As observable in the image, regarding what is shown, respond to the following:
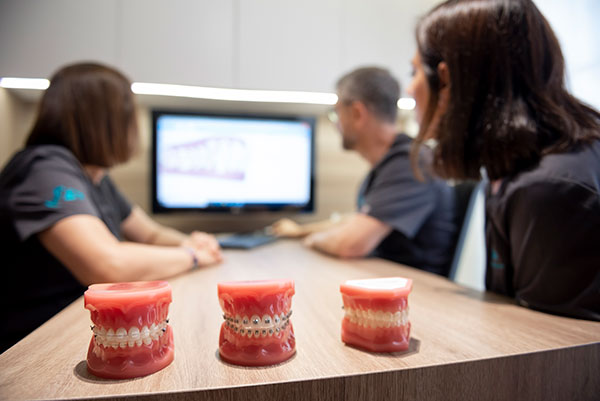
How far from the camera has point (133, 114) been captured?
4.00 feet

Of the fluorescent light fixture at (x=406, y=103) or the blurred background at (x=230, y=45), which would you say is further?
the fluorescent light fixture at (x=406, y=103)

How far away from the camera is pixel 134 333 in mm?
437

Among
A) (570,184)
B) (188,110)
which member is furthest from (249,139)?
(570,184)

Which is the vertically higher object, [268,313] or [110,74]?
[110,74]

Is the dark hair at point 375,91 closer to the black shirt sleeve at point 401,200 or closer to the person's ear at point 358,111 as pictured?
the person's ear at point 358,111

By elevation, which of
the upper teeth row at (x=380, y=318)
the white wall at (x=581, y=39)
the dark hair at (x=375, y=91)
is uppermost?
the white wall at (x=581, y=39)

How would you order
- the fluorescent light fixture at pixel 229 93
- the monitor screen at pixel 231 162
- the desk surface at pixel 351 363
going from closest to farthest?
the desk surface at pixel 351 363 → the fluorescent light fixture at pixel 229 93 → the monitor screen at pixel 231 162

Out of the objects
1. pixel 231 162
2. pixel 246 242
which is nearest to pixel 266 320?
pixel 246 242

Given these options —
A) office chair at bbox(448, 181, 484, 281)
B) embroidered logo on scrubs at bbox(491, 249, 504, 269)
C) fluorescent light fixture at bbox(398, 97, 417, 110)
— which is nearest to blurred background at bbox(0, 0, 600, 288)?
fluorescent light fixture at bbox(398, 97, 417, 110)

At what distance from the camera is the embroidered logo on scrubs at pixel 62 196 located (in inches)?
33.4

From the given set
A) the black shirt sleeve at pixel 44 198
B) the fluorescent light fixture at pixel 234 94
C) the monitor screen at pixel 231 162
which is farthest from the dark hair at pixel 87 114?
the monitor screen at pixel 231 162

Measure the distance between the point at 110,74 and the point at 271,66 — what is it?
0.87 metres

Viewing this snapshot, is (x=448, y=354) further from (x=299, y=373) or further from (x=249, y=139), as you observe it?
(x=249, y=139)

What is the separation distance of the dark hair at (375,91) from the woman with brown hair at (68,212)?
0.85 m
